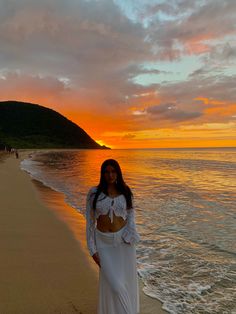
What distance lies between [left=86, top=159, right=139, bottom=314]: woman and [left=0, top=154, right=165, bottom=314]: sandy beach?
0.99 meters

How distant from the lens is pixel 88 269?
240 inches

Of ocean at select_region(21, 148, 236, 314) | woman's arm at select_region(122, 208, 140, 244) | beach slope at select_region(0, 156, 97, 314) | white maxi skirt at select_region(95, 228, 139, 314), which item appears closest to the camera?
white maxi skirt at select_region(95, 228, 139, 314)

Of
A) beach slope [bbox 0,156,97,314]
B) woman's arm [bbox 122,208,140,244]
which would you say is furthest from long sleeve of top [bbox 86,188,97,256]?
beach slope [bbox 0,156,97,314]

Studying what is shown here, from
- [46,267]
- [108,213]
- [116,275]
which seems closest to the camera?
[116,275]

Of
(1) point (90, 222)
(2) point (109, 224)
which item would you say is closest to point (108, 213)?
(2) point (109, 224)

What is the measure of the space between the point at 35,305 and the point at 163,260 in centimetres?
346

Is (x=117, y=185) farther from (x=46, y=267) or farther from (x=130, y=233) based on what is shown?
(x=46, y=267)

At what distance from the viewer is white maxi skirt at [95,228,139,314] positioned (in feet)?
11.8

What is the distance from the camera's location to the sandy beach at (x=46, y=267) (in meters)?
4.58

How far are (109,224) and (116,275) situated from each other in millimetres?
570

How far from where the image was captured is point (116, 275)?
11.9ft

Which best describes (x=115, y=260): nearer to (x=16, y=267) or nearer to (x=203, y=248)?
(x=16, y=267)

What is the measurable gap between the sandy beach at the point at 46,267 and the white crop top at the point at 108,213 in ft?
4.47

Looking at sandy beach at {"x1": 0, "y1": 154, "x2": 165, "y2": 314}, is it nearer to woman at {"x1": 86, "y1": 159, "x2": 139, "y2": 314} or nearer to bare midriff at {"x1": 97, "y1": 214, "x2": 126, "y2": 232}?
woman at {"x1": 86, "y1": 159, "x2": 139, "y2": 314}
